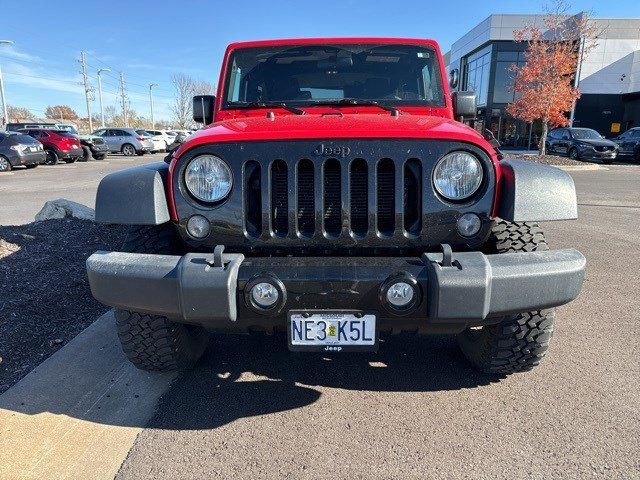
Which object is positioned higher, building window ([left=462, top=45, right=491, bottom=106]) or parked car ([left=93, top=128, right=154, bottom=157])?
building window ([left=462, top=45, right=491, bottom=106])

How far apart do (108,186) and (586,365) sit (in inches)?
123

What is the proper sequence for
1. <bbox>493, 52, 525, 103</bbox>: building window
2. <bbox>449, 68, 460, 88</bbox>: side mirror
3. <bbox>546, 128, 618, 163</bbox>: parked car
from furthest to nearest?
<bbox>493, 52, 525, 103</bbox>: building window < <bbox>546, 128, 618, 163</bbox>: parked car < <bbox>449, 68, 460, 88</bbox>: side mirror

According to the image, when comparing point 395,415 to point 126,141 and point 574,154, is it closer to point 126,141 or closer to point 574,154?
point 574,154

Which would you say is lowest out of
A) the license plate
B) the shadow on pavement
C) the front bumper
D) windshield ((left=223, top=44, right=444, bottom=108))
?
the shadow on pavement

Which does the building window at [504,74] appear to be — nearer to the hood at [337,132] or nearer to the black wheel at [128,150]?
the black wheel at [128,150]

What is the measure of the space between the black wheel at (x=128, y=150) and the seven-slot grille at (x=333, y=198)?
2804 cm

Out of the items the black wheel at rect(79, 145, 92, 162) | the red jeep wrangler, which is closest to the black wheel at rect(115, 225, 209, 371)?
the red jeep wrangler

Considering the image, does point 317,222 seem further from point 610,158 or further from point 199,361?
point 610,158

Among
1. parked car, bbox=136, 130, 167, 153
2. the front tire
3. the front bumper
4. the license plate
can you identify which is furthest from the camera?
parked car, bbox=136, 130, 167, 153

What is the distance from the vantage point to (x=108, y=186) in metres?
2.32

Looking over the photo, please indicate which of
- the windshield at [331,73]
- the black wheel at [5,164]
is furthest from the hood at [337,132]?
the black wheel at [5,164]

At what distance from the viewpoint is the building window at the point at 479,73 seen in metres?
31.5

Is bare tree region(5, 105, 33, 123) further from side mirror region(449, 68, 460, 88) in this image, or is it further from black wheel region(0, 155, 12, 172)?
side mirror region(449, 68, 460, 88)

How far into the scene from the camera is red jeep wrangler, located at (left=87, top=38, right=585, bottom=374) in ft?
6.70
